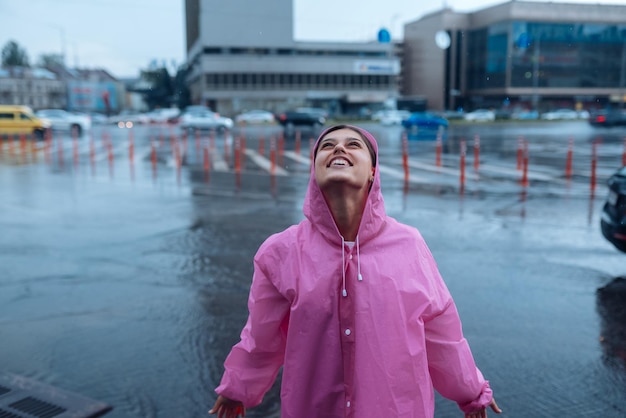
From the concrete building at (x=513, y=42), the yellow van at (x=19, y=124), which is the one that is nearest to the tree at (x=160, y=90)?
the yellow van at (x=19, y=124)

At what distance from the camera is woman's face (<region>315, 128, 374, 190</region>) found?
2254 mm

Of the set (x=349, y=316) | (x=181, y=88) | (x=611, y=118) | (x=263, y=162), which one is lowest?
(x=263, y=162)

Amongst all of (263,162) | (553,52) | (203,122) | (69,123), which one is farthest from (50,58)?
(263,162)

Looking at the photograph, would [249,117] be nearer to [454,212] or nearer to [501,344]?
[454,212]

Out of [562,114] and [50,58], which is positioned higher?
[50,58]

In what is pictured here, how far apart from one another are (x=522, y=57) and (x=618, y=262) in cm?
3917

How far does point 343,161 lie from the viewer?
7.43 feet

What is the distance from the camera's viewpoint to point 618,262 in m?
7.23

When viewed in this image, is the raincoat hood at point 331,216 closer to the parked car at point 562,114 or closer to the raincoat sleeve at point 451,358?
the raincoat sleeve at point 451,358

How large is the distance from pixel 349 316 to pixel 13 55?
133 meters

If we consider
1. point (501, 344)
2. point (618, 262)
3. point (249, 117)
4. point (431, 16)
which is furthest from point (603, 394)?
point (249, 117)

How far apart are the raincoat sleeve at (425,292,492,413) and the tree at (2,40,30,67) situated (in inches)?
5087

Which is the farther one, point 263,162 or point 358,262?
point 263,162

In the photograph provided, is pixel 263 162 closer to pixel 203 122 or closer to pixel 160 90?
pixel 203 122
